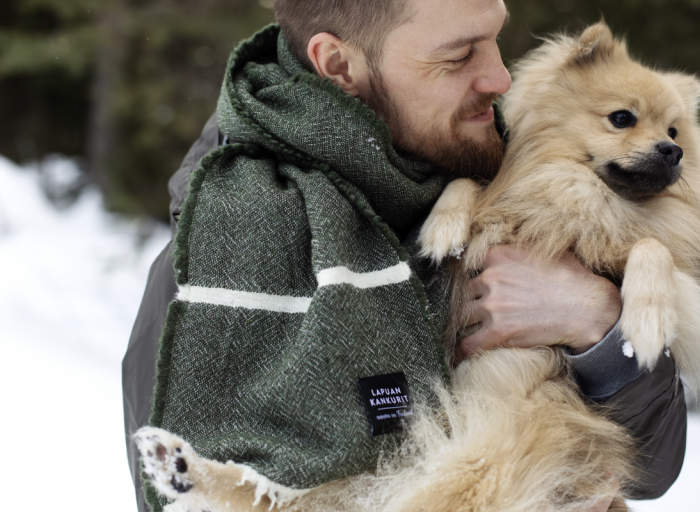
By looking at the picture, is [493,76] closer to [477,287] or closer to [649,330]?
[477,287]

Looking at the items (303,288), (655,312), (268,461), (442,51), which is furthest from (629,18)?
(268,461)

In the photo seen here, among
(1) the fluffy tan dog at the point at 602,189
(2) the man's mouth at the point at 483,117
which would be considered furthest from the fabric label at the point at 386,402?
(2) the man's mouth at the point at 483,117

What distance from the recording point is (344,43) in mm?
1710

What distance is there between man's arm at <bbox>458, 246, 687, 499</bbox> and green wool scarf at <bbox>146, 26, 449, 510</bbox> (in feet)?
0.56

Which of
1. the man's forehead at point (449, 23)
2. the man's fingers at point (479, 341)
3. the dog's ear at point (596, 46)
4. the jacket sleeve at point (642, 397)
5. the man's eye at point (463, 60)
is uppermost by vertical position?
the man's forehead at point (449, 23)

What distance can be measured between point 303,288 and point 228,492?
0.53 metres

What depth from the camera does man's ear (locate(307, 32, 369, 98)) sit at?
170 centimetres

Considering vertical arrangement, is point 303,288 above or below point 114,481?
above

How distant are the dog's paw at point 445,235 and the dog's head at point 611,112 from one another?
1.55 ft

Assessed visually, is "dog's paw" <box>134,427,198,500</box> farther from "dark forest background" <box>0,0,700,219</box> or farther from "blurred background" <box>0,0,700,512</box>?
"dark forest background" <box>0,0,700,219</box>

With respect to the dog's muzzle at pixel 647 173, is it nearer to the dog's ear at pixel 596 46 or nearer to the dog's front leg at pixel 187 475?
the dog's ear at pixel 596 46

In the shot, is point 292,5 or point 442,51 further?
point 292,5

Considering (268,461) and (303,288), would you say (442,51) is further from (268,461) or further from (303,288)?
(268,461)

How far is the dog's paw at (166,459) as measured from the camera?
116cm
